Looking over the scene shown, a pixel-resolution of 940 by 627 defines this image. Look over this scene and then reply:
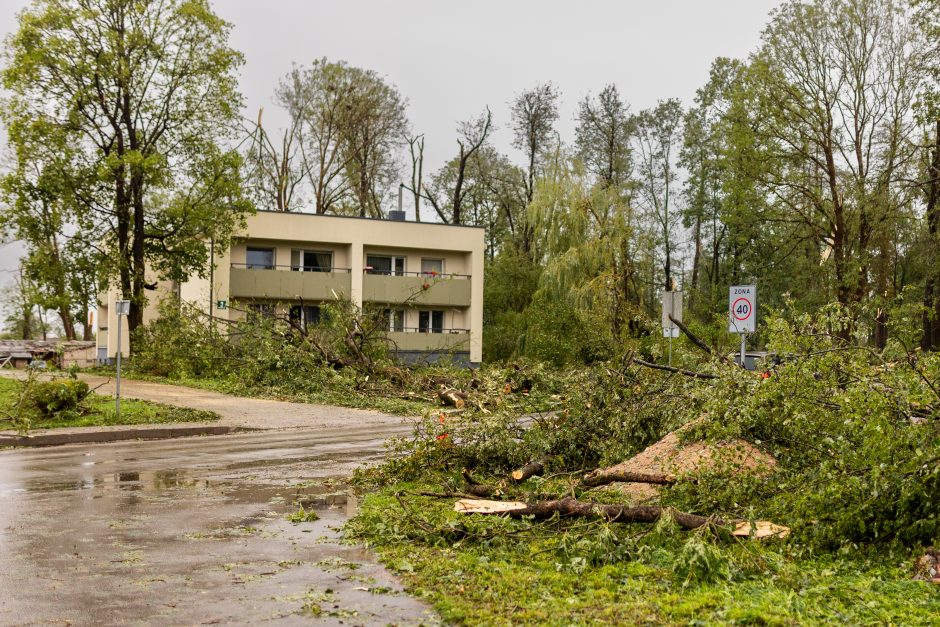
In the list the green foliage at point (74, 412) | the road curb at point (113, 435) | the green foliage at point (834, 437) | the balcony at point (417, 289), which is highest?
the balcony at point (417, 289)

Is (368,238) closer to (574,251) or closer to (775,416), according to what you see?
(574,251)

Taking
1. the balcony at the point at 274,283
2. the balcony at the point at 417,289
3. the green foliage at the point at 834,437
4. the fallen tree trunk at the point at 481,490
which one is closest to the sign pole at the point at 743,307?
the green foliage at the point at 834,437

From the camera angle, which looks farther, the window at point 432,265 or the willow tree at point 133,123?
the window at point 432,265

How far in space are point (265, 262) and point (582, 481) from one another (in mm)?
34930

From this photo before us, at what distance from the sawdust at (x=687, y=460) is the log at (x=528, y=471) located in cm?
94

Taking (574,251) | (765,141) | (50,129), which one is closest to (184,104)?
(50,129)

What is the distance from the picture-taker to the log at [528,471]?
33.4ft

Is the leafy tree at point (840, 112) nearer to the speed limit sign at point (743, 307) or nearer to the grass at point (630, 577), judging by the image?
the speed limit sign at point (743, 307)

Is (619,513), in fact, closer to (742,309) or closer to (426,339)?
(742,309)

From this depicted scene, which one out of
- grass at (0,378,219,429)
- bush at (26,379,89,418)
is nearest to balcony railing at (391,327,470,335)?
grass at (0,378,219,429)

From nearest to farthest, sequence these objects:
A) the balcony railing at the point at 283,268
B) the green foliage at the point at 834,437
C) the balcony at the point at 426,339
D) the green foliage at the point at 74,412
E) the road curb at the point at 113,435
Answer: the green foliage at the point at 834,437
the road curb at the point at 113,435
the green foliage at the point at 74,412
the balcony railing at the point at 283,268
the balcony at the point at 426,339

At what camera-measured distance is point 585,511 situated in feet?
25.5

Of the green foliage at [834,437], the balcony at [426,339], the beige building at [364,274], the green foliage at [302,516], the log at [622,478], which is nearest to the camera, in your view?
the green foliage at [834,437]

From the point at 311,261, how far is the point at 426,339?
21.6ft
